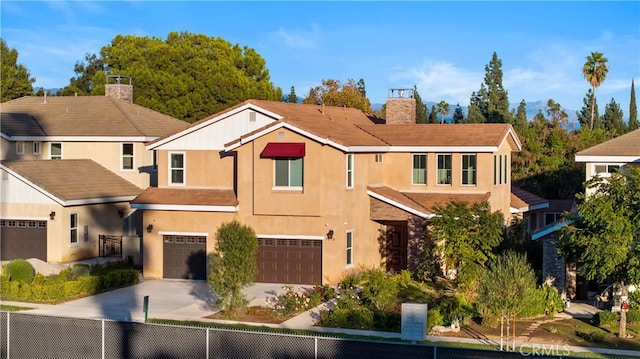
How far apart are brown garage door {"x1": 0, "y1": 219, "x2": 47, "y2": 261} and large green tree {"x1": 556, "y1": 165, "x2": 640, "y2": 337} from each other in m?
22.4

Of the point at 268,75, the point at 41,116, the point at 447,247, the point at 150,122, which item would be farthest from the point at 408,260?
the point at 268,75

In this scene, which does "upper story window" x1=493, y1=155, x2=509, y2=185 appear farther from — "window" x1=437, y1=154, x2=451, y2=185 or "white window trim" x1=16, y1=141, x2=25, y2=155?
"white window trim" x1=16, y1=141, x2=25, y2=155

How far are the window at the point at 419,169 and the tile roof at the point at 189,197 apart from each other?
325 inches

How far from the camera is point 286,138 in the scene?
33625mm

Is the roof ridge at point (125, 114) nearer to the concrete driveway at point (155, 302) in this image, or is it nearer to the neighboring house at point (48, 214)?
the neighboring house at point (48, 214)

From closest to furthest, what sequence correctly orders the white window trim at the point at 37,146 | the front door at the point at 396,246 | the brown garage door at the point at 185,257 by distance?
the brown garage door at the point at 185,257 → the front door at the point at 396,246 → the white window trim at the point at 37,146

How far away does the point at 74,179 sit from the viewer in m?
40.8

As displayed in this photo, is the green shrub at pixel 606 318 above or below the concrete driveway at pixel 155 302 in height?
above

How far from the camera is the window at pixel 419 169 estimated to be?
1523 inches

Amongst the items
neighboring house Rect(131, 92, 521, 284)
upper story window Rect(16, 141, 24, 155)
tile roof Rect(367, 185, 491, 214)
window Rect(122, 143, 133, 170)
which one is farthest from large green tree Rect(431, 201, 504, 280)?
upper story window Rect(16, 141, 24, 155)

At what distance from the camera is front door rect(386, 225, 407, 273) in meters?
37.3

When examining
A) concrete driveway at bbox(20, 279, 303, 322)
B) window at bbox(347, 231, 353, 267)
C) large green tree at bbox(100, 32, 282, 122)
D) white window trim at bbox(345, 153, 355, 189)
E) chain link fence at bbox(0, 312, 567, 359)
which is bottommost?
concrete driveway at bbox(20, 279, 303, 322)

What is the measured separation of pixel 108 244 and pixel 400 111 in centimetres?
1554

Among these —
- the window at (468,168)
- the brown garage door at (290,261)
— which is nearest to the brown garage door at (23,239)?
the brown garage door at (290,261)
